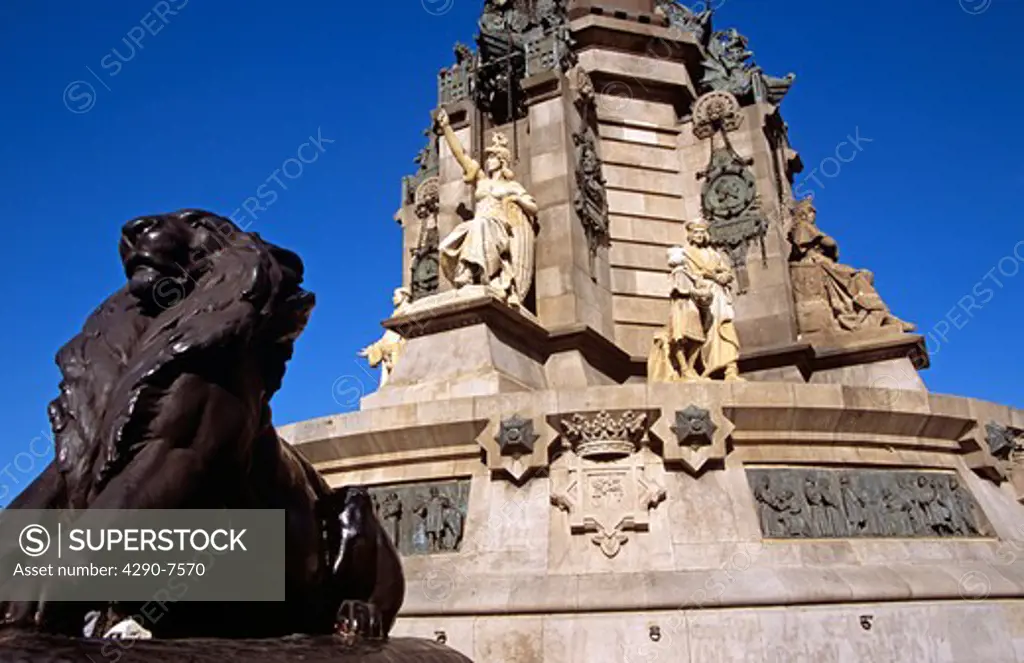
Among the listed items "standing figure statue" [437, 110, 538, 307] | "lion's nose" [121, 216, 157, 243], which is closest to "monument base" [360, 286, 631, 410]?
"standing figure statue" [437, 110, 538, 307]

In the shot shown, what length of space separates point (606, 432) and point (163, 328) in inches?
265

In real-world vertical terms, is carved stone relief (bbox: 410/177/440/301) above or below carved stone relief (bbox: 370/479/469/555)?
above

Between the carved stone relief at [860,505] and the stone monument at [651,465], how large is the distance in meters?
0.02

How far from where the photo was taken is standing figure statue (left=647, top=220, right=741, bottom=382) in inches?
503

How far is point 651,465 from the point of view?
9406 millimetres

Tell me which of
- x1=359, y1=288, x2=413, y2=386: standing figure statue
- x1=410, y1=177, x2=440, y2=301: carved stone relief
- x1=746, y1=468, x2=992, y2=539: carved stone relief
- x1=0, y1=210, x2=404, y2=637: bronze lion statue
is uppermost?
x1=410, y1=177, x2=440, y2=301: carved stone relief

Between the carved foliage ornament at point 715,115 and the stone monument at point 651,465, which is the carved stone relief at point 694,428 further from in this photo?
the carved foliage ornament at point 715,115

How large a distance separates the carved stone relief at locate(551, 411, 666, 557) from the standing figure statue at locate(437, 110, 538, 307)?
505 cm

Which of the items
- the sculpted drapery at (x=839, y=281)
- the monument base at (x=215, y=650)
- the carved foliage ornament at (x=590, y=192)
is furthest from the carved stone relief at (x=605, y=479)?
the sculpted drapery at (x=839, y=281)

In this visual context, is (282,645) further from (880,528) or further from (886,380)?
(886,380)

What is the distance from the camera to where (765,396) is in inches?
385

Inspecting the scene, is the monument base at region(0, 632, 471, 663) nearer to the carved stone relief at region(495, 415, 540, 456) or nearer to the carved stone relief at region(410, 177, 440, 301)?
the carved stone relief at region(495, 415, 540, 456)

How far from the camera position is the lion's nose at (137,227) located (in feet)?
10.9

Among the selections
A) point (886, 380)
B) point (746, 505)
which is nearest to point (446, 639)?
point (746, 505)
